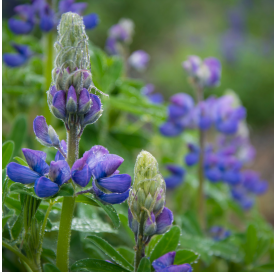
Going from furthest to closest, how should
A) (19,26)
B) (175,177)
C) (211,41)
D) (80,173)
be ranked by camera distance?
(211,41) < (175,177) < (19,26) < (80,173)

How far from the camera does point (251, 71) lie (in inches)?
182

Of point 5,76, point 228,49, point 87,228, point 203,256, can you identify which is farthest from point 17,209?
point 228,49

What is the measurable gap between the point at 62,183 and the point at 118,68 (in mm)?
546

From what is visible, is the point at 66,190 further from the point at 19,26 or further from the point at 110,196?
the point at 19,26

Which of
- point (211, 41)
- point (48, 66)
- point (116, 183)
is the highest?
point (211, 41)

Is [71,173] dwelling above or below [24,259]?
above

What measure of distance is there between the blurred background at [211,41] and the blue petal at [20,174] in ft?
10.8

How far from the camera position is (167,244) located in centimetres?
52

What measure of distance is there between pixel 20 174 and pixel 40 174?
0.03 meters

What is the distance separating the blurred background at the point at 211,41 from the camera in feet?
14.3

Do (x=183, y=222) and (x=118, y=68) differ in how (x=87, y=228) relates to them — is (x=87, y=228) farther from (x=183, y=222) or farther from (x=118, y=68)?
(x=118, y=68)

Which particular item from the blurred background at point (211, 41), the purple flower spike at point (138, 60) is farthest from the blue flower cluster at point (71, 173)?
the blurred background at point (211, 41)

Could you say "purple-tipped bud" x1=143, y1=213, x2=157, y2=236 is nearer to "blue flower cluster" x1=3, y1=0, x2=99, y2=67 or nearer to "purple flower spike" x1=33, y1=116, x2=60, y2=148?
"purple flower spike" x1=33, y1=116, x2=60, y2=148

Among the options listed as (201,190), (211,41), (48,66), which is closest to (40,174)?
(48,66)
